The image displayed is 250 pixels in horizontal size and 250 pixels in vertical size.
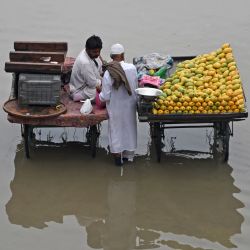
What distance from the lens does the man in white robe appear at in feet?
23.9

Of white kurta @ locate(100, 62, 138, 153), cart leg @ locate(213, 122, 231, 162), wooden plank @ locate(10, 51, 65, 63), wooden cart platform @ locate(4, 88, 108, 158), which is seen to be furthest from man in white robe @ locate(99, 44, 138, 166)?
cart leg @ locate(213, 122, 231, 162)

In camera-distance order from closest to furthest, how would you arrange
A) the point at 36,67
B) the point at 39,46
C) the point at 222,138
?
the point at 36,67, the point at 222,138, the point at 39,46

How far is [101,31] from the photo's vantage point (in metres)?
11.8

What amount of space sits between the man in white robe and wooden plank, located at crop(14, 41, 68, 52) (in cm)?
97

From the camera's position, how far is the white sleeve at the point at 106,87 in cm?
723

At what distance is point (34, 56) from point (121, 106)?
1.22 meters

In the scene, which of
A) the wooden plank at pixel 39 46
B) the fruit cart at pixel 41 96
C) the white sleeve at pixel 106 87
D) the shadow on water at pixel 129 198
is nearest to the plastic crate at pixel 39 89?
the fruit cart at pixel 41 96

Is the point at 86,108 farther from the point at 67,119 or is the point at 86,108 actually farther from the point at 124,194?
the point at 124,194

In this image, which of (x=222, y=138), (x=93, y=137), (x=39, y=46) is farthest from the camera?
(x=39, y=46)

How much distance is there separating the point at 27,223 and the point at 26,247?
45cm

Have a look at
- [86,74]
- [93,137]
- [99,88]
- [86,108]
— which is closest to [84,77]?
[86,74]

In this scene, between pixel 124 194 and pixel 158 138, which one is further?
pixel 158 138

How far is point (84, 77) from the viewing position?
300 inches

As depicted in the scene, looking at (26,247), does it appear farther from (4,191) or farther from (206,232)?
(206,232)
